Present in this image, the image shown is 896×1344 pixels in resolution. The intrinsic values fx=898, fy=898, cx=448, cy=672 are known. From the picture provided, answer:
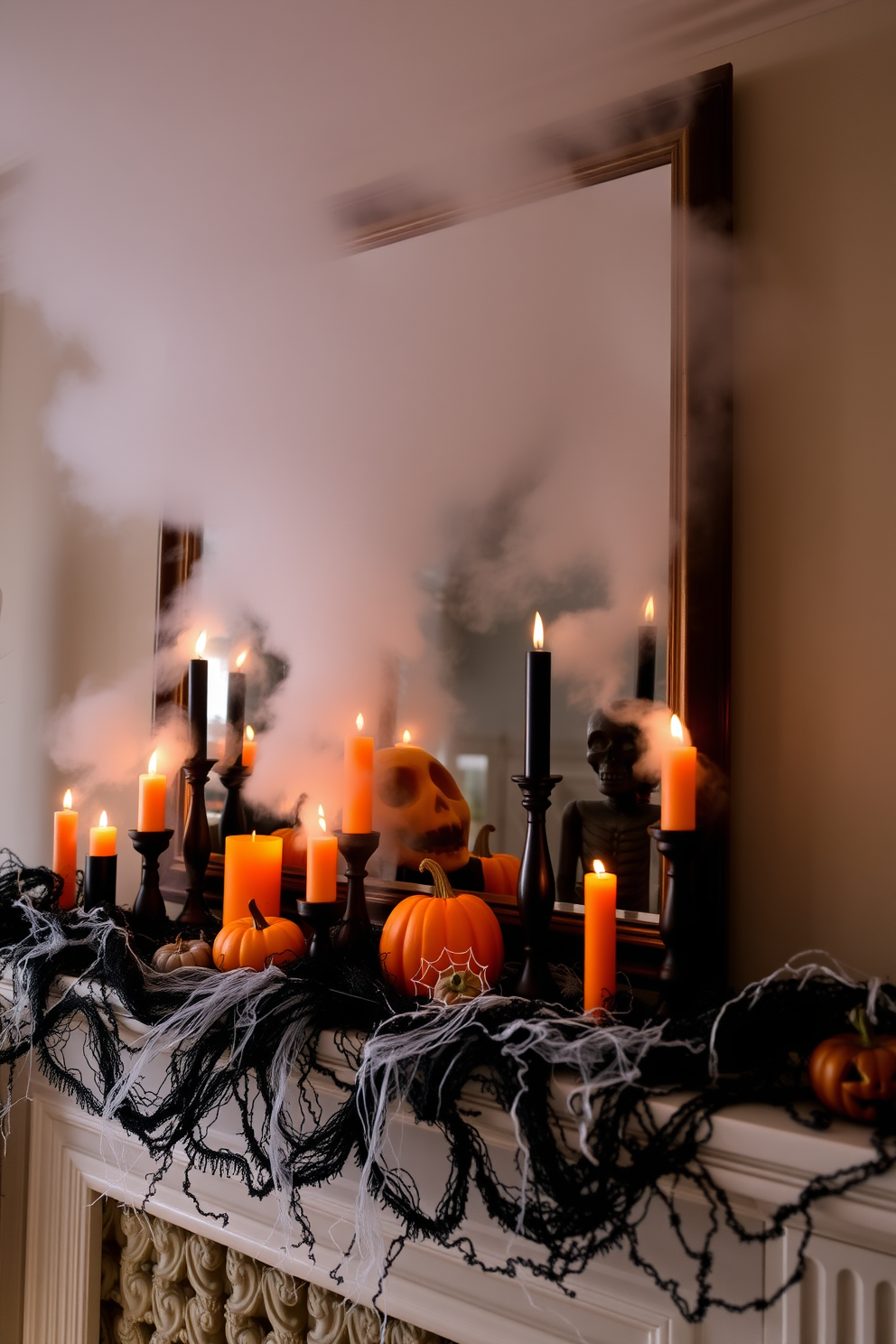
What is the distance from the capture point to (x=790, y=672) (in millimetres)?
1044

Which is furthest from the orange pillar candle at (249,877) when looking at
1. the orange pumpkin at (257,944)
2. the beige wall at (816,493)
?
the beige wall at (816,493)

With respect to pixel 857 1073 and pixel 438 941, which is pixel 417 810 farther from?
pixel 857 1073

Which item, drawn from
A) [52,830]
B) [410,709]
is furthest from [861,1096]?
[52,830]

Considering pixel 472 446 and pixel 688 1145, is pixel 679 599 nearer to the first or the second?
pixel 472 446

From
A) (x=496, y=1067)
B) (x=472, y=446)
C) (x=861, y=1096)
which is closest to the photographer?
(x=861, y=1096)

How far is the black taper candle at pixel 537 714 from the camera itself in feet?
3.32

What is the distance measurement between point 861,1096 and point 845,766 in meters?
0.37

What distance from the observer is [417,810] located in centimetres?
126

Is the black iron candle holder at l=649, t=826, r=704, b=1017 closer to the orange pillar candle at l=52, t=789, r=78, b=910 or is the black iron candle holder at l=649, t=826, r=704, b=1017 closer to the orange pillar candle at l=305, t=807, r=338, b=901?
the orange pillar candle at l=305, t=807, r=338, b=901

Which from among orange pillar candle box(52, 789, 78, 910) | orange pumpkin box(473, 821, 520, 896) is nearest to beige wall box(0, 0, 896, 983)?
orange pumpkin box(473, 821, 520, 896)

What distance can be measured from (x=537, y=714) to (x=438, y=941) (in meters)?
0.29

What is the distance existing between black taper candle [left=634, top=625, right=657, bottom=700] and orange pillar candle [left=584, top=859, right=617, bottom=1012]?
0.84 feet

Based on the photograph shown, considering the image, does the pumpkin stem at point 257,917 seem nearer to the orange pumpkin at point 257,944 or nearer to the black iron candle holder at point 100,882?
the orange pumpkin at point 257,944

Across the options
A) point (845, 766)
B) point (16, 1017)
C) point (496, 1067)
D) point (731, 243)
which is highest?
point (731, 243)
